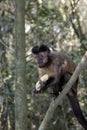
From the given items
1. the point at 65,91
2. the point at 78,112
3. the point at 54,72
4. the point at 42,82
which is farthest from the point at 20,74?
the point at 65,91

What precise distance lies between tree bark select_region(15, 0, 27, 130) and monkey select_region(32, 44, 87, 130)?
0.16 m

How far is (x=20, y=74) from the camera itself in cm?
384

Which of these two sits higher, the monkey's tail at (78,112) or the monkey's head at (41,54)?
the monkey's head at (41,54)

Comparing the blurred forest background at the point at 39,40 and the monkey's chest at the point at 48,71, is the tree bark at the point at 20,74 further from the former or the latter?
the blurred forest background at the point at 39,40

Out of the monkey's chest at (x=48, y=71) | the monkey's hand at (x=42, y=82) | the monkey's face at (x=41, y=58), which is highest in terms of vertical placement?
the monkey's face at (x=41, y=58)

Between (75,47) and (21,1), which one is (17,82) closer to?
(21,1)

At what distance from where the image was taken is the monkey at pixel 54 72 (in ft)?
12.4

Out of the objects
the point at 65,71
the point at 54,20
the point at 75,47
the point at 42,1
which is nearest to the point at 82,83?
the point at 75,47

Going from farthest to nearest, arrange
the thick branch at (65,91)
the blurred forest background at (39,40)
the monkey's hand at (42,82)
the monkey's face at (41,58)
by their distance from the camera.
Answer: the blurred forest background at (39,40) < the monkey's face at (41,58) < the monkey's hand at (42,82) < the thick branch at (65,91)

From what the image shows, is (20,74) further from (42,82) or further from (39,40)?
(39,40)

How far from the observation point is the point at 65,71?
3922 millimetres

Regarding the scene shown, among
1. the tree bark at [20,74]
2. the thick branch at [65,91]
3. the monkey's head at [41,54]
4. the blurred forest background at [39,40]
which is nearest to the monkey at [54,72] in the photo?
the monkey's head at [41,54]

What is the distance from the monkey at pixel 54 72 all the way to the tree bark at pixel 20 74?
159mm

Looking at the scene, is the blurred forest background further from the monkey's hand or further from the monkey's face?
the monkey's hand
